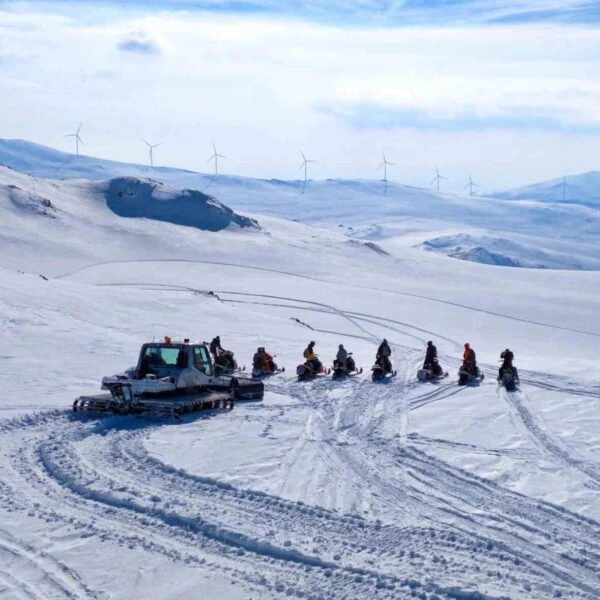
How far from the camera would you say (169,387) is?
2073 cm

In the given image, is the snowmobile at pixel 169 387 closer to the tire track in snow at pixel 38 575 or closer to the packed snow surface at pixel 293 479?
the packed snow surface at pixel 293 479

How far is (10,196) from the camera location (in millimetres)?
95938

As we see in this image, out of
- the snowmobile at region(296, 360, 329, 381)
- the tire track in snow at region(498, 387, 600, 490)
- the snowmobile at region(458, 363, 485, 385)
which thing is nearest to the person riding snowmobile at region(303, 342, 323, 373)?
the snowmobile at region(296, 360, 329, 381)

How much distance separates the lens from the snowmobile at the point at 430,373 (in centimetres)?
2725

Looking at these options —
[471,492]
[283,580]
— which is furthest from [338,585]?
[471,492]

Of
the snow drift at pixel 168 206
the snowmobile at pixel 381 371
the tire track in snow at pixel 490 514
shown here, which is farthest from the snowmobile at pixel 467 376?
the snow drift at pixel 168 206

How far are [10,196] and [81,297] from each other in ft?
184

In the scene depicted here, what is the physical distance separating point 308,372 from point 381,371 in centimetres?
206

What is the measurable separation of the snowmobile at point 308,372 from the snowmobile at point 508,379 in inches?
201

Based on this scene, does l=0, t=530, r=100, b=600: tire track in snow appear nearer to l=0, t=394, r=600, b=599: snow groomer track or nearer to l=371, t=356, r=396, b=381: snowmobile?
l=0, t=394, r=600, b=599: snow groomer track

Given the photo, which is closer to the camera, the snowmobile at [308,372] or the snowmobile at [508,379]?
the snowmobile at [508,379]

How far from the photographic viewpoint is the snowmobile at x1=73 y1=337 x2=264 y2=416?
20.1 meters

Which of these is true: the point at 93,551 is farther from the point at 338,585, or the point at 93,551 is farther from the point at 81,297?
the point at 81,297

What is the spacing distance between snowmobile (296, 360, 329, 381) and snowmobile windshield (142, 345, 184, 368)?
20.2 ft
